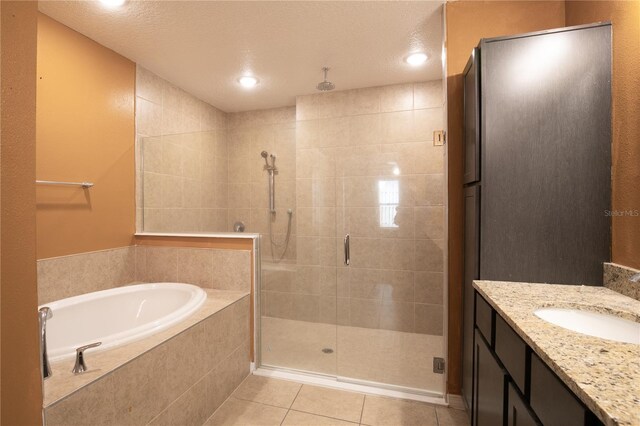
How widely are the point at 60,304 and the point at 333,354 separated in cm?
186

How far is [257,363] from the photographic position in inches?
87.6

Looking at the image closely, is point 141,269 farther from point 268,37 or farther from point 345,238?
point 268,37

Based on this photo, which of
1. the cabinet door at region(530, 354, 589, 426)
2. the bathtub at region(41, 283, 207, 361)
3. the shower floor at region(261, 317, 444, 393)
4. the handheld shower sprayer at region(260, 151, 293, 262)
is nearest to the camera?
the cabinet door at region(530, 354, 589, 426)

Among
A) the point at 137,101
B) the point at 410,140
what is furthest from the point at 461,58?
the point at 137,101

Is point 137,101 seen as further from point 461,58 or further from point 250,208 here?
point 461,58

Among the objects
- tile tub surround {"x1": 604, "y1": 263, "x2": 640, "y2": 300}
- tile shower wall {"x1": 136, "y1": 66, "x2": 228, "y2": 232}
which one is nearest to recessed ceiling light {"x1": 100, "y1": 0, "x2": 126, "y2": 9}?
tile shower wall {"x1": 136, "y1": 66, "x2": 228, "y2": 232}

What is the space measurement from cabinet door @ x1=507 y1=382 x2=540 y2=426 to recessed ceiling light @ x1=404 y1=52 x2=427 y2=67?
7.47ft

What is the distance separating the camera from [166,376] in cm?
141

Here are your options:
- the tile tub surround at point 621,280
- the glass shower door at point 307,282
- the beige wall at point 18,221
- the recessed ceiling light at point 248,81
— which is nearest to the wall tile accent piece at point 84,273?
Answer: the glass shower door at point 307,282

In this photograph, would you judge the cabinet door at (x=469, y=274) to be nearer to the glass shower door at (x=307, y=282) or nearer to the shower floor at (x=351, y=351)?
the shower floor at (x=351, y=351)

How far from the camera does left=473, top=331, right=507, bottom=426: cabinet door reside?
40.5 inches

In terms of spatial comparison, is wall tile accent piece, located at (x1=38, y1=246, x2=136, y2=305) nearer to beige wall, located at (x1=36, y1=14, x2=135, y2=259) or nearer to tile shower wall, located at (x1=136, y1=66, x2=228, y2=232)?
beige wall, located at (x1=36, y1=14, x2=135, y2=259)

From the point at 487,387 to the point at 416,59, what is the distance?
7.58 ft

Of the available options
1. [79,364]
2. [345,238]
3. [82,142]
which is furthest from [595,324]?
[82,142]
